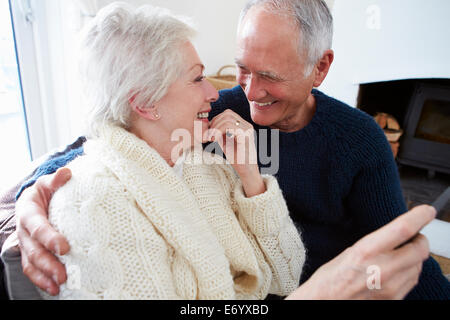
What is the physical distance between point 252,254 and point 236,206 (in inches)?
Answer: 7.0

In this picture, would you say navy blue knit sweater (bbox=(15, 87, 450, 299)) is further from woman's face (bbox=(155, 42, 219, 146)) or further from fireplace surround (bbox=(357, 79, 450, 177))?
fireplace surround (bbox=(357, 79, 450, 177))

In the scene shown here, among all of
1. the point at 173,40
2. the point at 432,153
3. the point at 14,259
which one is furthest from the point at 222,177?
the point at 432,153

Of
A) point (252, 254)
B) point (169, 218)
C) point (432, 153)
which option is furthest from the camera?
point (432, 153)

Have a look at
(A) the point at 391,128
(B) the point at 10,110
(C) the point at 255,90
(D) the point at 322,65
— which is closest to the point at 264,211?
(C) the point at 255,90

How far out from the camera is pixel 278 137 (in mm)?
1266

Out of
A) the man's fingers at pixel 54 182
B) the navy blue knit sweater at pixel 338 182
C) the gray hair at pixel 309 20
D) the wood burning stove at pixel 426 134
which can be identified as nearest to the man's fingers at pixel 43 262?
the man's fingers at pixel 54 182

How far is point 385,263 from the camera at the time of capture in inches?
28.0

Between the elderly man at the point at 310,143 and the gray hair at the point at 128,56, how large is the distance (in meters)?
0.25

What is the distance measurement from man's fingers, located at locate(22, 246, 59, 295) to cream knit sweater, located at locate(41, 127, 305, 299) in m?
0.02

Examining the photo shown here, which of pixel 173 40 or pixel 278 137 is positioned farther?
pixel 278 137

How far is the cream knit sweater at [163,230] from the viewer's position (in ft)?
2.53

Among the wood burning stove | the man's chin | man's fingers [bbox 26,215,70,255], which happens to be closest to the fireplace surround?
the wood burning stove

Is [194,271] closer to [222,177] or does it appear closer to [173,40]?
[222,177]
